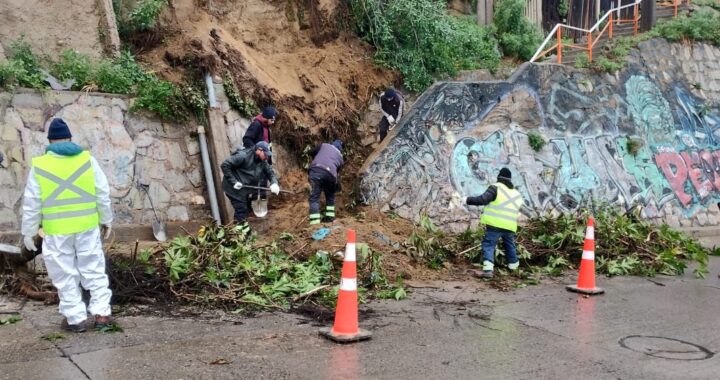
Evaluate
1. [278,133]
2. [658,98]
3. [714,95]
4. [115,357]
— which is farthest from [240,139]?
[714,95]

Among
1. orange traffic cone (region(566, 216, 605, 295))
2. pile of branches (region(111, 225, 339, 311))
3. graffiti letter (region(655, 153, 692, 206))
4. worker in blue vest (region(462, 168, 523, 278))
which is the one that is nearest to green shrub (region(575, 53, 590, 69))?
graffiti letter (region(655, 153, 692, 206))

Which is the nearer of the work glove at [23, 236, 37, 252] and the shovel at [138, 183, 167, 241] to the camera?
the work glove at [23, 236, 37, 252]

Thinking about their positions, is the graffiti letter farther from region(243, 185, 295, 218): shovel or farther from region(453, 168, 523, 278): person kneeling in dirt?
region(243, 185, 295, 218): shovel

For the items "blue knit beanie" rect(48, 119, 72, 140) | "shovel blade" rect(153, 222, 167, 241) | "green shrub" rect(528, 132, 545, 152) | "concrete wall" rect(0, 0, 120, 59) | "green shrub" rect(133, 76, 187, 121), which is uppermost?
"concrete wall" rect(0, 0, 120, 59)

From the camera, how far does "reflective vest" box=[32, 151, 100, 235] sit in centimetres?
548

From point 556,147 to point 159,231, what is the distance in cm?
774

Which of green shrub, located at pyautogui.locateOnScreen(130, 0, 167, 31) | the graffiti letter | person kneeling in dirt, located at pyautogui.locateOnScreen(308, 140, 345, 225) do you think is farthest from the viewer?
the graffiti letter

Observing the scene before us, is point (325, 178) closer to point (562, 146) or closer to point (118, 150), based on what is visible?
point (118, 150)

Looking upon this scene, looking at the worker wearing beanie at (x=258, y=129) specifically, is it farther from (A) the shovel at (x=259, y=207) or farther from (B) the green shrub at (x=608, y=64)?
(B) the green shrub at (x=608, y=64)

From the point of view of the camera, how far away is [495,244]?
29.6 ft

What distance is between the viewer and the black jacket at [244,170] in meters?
9.34

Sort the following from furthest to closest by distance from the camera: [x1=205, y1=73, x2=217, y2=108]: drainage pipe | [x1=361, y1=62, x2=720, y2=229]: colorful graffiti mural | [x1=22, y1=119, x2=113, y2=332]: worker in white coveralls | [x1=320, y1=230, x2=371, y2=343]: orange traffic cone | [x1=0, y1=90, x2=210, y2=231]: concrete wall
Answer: [x1=361, y1=62, x2=720, y2=229]: colorful graffiti mural < [x1=205, y1=73, x2=217, y2=108]: drainage pipe < [x1=0, y1=90, x2=210, y2=231]: concrete wall < [x1=320, y1=230, x2=371, y2=343]: orange traffic cone < [x1=22, y1=119, x2=113, y2=332]: worker in white coveralls

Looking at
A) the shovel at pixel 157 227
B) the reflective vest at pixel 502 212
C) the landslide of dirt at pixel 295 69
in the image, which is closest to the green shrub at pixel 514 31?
the landslide of dirt at pixel 295 69

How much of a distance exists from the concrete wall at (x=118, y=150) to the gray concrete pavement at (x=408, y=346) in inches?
128
